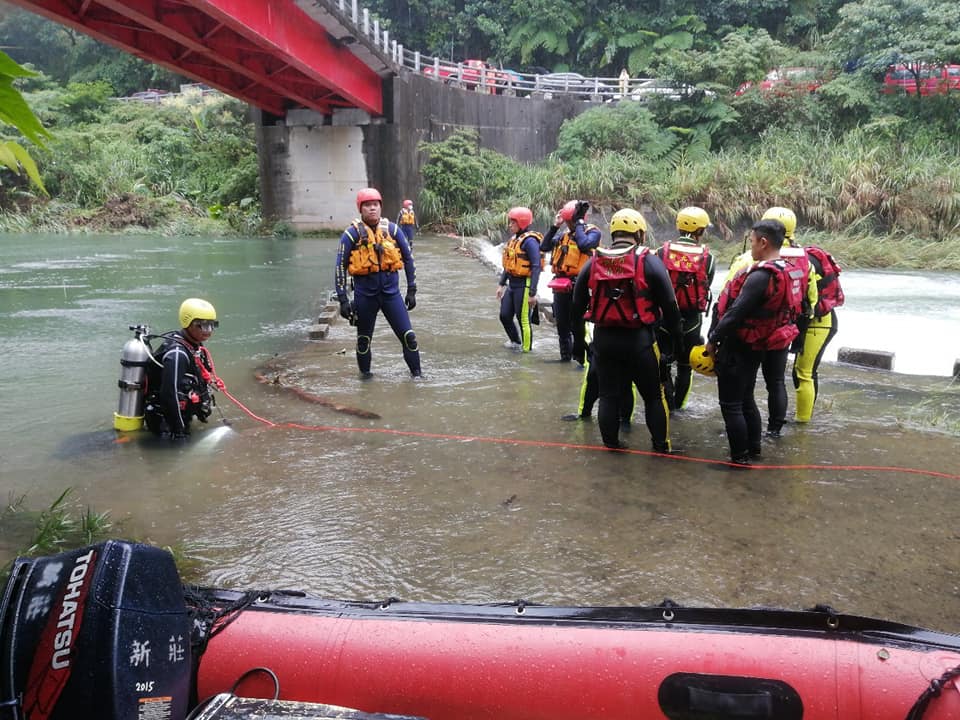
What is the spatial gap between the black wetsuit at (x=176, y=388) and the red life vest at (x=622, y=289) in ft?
10.1

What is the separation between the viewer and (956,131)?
23594 mm

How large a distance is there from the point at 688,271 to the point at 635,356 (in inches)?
43.2

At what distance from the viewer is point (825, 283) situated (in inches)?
234

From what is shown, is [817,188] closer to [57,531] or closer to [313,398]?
[313,398]

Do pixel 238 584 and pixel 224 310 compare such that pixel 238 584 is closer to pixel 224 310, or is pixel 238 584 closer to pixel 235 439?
pixel 235 439

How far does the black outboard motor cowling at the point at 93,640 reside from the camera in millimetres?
2266

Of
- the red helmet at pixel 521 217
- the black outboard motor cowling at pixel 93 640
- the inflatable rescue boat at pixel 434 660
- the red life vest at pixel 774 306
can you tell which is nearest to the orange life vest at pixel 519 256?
the red helmet at pixel 521 217

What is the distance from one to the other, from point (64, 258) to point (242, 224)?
8713mm

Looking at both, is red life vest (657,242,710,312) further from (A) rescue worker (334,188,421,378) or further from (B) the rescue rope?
(A) rescue worker (334,188,421,378)

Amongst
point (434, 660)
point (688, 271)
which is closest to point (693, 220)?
point (688, 271)

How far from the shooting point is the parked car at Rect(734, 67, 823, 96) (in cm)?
2545

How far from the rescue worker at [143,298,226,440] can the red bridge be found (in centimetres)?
871

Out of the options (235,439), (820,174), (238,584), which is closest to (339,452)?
(235,439)

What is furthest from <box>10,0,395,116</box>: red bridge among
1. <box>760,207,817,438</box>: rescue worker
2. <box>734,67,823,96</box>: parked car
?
<box>734,67,823,96</box>: parked car
